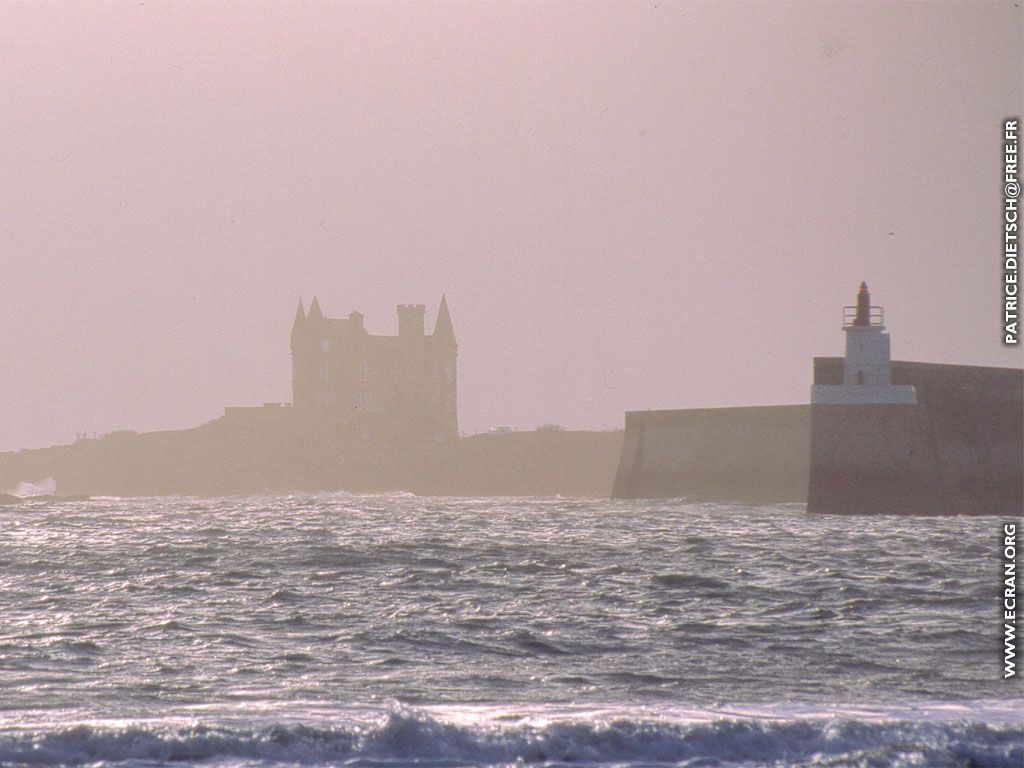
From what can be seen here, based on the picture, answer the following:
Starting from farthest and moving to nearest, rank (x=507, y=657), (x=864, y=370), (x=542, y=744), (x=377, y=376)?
1. (x=377, y=376)
2. (x=864, y=370)
3. (x=507, y=657)
4. (x=542, y=744)

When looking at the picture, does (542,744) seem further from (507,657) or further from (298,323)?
(298,323)

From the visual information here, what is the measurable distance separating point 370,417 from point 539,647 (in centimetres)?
8865

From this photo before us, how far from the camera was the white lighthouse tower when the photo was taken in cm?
3172

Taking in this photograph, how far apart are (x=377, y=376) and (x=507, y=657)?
89.3 meters

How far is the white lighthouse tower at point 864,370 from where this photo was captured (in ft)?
104

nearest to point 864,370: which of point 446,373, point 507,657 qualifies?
point 507,657

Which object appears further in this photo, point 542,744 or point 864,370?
point 864,370

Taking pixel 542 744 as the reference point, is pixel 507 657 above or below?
below

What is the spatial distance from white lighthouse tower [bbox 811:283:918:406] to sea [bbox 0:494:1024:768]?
9.86 metres

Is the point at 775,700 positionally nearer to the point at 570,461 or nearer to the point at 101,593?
the point at 101,593

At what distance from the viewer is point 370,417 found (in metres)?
99.1

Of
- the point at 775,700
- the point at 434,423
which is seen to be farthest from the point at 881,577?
the point at 434,423

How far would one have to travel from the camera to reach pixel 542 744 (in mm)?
7227

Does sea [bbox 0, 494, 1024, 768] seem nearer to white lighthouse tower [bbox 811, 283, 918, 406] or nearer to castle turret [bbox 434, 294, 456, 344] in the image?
white lighthouse tower [bbox 811, 283, 918, 406]
